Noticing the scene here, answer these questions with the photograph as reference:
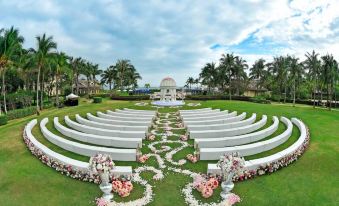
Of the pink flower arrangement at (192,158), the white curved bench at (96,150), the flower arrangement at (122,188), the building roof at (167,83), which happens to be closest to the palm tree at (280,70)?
the building roof at (167,83)

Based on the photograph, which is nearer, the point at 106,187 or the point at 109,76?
the point at 106,187

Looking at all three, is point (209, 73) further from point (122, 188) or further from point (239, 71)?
point (122, 188)

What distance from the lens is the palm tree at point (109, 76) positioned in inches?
3844

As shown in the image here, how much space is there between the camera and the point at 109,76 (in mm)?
99750

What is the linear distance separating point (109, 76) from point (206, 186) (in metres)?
92.0

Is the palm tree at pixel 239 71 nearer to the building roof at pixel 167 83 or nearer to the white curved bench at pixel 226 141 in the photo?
the building roof at pixel 167 83

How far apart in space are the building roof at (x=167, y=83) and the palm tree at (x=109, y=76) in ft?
154

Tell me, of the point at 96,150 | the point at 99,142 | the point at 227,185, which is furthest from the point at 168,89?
the point at 227,185

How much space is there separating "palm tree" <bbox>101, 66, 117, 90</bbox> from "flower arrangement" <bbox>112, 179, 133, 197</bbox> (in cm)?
8678

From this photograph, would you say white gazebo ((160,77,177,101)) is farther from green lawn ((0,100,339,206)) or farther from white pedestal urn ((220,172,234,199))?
white pedestal urn ((220,172,234,199))

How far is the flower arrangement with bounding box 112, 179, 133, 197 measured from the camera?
1269 cm

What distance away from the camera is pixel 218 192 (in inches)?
514

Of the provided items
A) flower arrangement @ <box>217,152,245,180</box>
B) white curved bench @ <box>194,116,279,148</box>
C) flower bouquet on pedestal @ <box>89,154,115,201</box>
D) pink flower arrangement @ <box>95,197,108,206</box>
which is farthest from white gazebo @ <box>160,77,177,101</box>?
pink flower arrangement @ <box>95,197,108,206</box>

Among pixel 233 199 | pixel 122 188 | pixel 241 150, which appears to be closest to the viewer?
pixel 233 199
